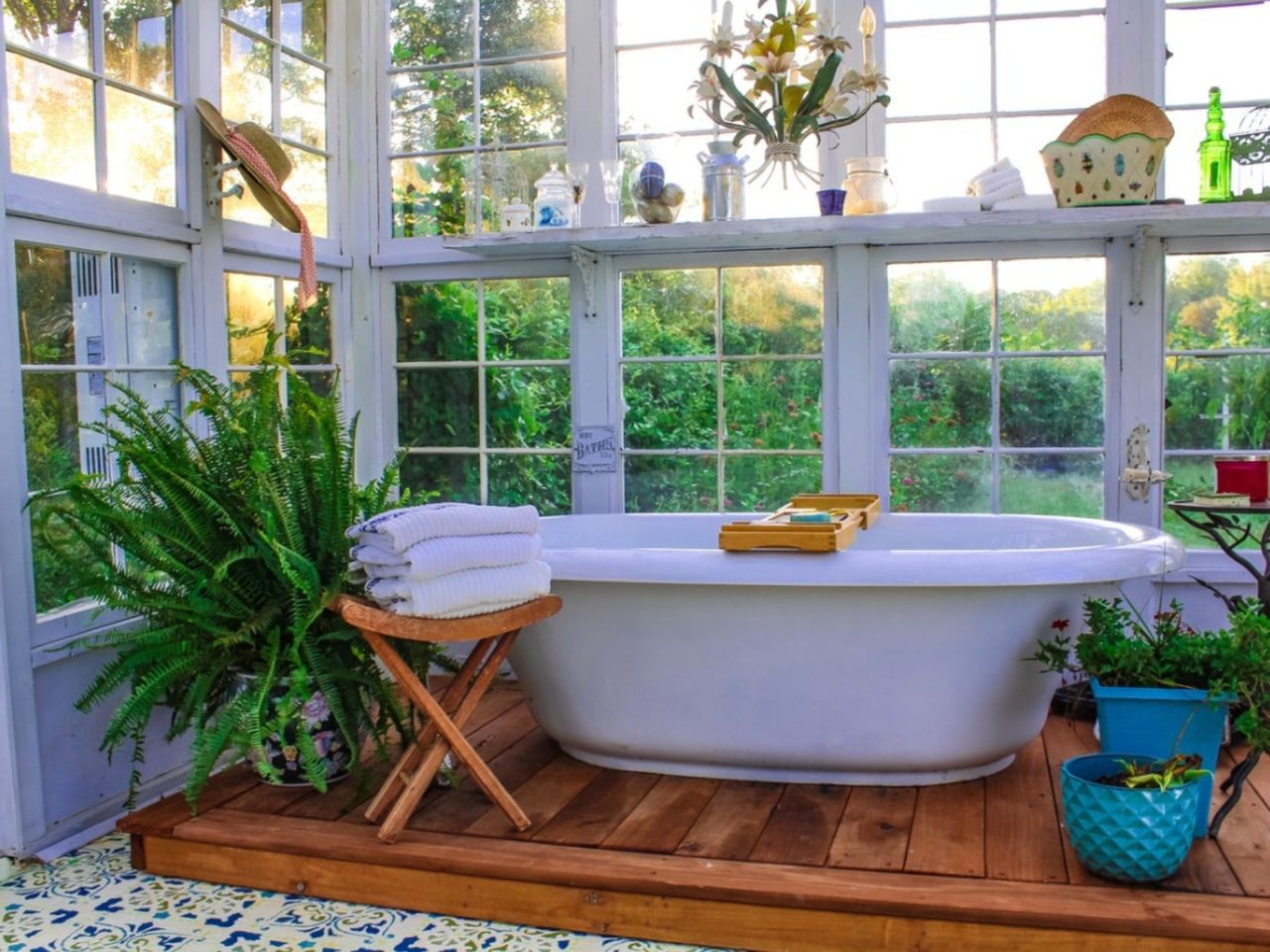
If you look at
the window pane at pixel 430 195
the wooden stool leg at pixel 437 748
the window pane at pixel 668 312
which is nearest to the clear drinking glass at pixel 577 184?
the window pane at pixel 668 312

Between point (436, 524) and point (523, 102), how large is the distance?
2.19 meters

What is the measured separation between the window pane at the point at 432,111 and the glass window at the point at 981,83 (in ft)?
4.72

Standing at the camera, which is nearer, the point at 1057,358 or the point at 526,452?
the point at 1057,358

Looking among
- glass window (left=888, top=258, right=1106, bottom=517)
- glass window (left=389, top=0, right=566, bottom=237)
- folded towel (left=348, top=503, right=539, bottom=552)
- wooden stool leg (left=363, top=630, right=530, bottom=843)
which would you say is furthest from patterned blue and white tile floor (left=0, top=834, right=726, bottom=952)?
glass window (left=389, top=0, right=566, bottom=237)

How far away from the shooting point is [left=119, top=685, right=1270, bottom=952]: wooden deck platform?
2240 millimetres

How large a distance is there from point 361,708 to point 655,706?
700 millimetres

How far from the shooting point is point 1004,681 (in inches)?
→ 112

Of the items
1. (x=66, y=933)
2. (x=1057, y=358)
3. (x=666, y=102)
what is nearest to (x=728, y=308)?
(x=666, y=102)

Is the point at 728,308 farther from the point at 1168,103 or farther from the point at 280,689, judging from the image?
the point at 280,689

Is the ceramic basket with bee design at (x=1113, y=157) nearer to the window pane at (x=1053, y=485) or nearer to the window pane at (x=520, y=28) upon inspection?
the window pane at (x=1053, y=485)

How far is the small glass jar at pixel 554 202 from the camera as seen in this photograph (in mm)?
4020

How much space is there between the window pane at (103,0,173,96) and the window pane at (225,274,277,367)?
1.93ft

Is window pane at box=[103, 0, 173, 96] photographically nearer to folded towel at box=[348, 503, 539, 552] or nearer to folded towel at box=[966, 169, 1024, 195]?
folded towel at box=[348, 503, 539, 552]

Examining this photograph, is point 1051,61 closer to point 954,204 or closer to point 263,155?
point 954,204
